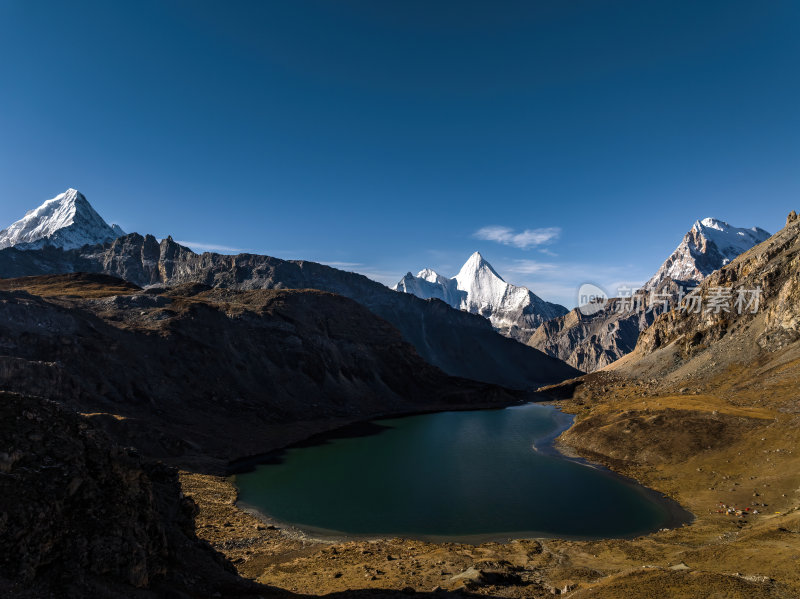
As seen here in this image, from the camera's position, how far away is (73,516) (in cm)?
1580

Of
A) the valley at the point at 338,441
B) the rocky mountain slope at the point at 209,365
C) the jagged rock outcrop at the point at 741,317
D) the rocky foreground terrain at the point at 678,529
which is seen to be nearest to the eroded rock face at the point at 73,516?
the valley at the point at 338,441

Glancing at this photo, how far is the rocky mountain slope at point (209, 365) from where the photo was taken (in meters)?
69.1

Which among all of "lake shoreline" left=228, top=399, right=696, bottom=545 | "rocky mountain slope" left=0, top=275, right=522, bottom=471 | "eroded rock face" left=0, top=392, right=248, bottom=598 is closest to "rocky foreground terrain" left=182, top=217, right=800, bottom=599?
"lake shoreline" left=228, top=399, right=696, bottom=545

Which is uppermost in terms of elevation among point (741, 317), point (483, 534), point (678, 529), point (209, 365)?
point (741, 317)

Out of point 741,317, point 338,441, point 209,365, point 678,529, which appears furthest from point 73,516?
point 741,317

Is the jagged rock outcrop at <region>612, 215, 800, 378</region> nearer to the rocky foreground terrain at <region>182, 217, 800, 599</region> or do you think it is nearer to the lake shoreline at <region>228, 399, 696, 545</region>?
the rocky foreground terrain at <region>182, 217, 800, 599</region>

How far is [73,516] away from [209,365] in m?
90.9

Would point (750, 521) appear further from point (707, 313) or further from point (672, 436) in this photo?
point (707, 313)

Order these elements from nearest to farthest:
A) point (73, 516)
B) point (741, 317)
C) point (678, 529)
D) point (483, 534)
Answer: point (73, 516)
point (678, 529)
point (483, 534)
point (741, 317)

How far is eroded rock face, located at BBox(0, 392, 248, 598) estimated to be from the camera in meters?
13.7

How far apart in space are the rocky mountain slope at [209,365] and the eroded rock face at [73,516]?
46986mm

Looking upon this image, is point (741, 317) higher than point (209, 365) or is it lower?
higher

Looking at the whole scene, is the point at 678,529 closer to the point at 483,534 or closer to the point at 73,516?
the point at 483,534

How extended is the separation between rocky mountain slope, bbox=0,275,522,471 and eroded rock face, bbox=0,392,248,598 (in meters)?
47.0
